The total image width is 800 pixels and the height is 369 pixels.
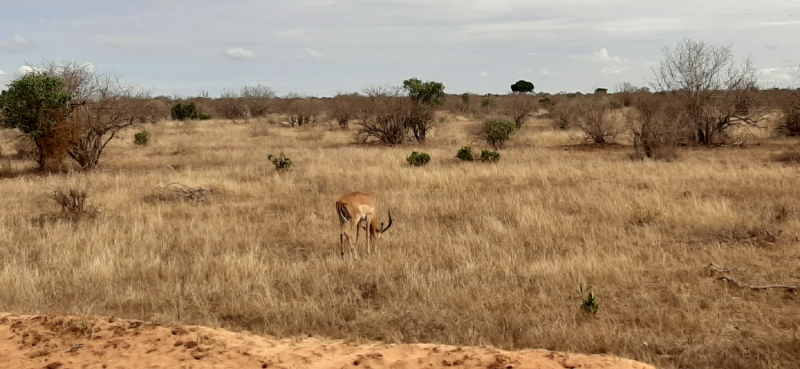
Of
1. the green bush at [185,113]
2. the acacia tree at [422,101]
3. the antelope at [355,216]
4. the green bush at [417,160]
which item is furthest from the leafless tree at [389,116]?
the green bush at [185,113]

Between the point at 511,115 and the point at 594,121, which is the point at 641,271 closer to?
the point at 594,121

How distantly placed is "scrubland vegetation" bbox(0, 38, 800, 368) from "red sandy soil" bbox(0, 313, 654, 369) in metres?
0.64

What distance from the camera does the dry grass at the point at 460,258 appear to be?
5598 mm

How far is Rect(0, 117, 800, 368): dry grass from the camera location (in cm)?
560

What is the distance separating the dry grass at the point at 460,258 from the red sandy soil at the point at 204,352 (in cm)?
66

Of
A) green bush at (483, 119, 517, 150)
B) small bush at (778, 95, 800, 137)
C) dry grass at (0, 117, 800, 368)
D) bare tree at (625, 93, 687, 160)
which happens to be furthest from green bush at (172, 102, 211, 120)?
small bush at (778, 95, 800, 137)

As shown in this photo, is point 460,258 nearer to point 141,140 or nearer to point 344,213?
point 344,213

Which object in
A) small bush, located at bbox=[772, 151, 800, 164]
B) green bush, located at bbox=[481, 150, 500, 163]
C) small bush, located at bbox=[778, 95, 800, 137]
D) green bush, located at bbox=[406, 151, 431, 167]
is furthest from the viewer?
small bush, located at bbox=[778, 95, 800, 137]

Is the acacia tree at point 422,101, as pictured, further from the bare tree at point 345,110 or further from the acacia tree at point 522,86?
the acacia tree at point 522,86

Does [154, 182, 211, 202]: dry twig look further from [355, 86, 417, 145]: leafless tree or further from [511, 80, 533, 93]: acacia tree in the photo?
[511, 80, 533, 93]: acacia tree

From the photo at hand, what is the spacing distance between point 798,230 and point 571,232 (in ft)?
10.2

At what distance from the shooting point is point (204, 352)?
470 centimetres

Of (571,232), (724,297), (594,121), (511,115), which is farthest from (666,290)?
(511,115)

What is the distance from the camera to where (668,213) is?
379 inches
